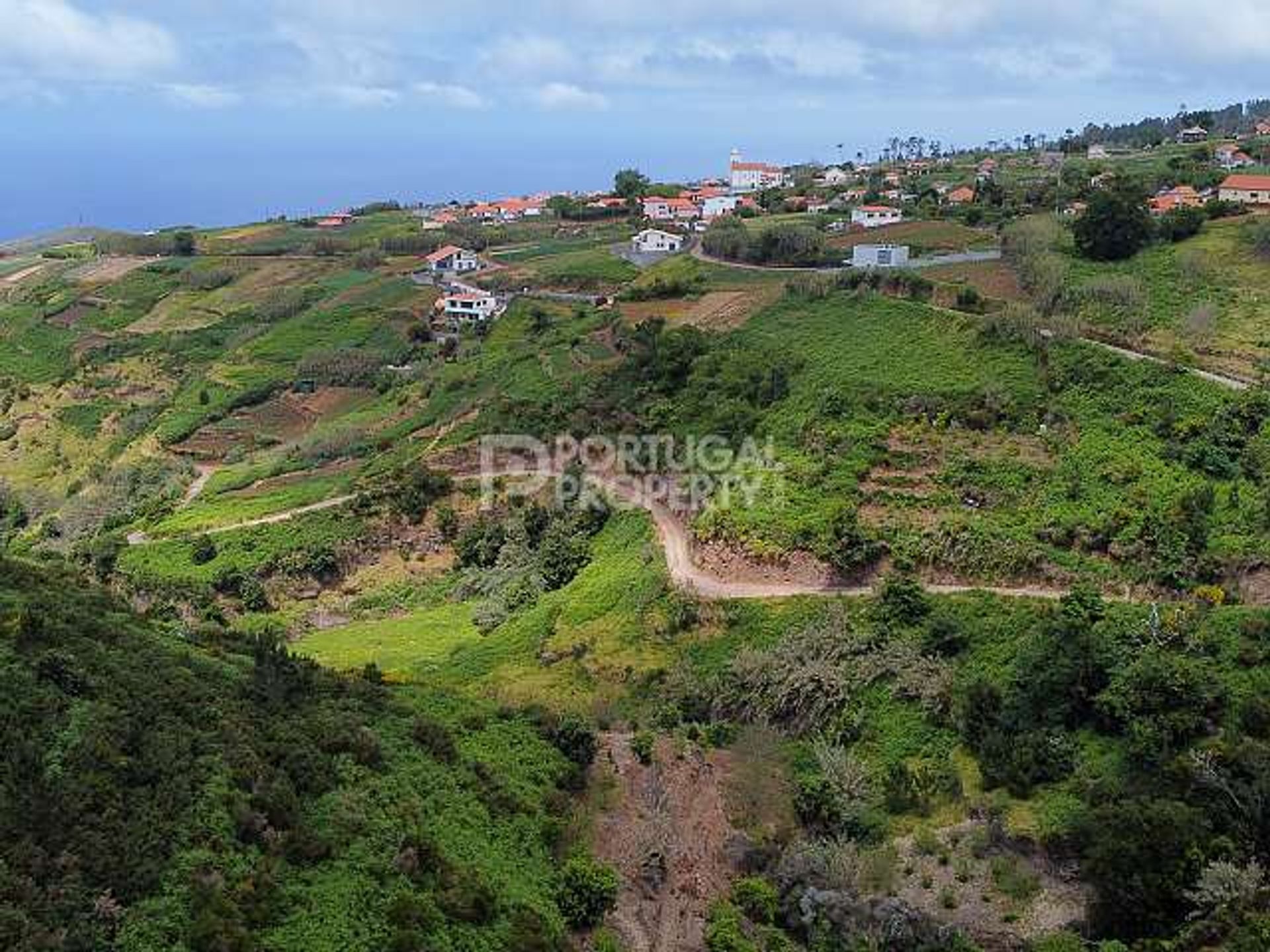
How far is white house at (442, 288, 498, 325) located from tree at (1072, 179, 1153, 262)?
35717 millimetres

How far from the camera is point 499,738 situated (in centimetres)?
2403

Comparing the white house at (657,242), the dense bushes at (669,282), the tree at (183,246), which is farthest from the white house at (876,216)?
the tree at (183,246)

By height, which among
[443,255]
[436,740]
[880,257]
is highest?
[880,257]

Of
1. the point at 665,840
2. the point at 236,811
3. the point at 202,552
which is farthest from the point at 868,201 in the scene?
the point at 236,811

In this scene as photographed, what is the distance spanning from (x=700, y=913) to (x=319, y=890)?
7.30 m

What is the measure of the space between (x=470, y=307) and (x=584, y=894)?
55265 millimetres

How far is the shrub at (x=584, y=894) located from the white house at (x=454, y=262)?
2623 inches

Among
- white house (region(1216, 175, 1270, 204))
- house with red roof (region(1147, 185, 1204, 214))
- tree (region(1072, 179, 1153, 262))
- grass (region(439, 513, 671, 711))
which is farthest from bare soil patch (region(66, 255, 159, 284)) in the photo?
white house (region(1216, 175, 1270, 204))

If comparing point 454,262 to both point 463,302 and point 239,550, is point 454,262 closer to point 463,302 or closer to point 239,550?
point 463,302

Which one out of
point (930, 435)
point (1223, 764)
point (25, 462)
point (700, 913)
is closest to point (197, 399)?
point (25, 462)

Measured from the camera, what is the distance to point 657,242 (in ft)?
244

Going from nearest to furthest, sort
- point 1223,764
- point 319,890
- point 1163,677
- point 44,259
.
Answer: point 319,890
point 1223,764
point 1163,677
point 44,259

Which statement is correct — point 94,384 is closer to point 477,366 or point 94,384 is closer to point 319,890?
point 477,366

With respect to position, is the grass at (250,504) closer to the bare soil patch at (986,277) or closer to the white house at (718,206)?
the bare soil patch at (986,277)
